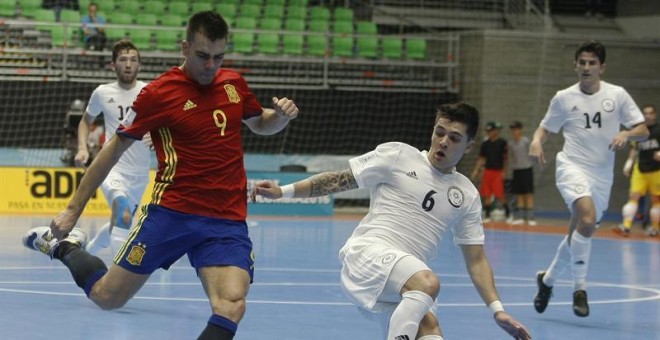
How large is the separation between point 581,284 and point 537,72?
57.8 feet

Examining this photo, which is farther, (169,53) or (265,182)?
(169,53)

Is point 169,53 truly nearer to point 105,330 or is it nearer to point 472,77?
point 472,77

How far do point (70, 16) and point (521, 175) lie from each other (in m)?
10.3

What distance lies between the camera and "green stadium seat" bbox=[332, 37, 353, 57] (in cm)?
2638

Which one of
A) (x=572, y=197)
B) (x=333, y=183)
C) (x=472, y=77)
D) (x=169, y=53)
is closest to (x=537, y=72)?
(x=472, y=77)

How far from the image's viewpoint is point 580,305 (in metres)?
9.45

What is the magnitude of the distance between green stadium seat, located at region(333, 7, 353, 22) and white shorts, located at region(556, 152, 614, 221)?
17189mm

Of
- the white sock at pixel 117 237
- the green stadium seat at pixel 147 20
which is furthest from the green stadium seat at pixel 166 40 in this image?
the white sock at pixel 117 237

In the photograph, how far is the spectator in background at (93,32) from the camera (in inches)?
944

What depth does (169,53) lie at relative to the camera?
968 inches

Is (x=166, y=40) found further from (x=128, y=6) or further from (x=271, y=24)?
(x=271, y=24)

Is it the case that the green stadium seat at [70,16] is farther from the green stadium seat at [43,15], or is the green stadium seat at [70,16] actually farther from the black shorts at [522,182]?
the black shorts at [522,182]

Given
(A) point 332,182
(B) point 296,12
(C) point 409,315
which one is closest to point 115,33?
(B) point 296,12

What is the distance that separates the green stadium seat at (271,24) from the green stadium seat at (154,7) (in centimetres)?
230
